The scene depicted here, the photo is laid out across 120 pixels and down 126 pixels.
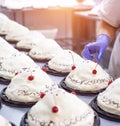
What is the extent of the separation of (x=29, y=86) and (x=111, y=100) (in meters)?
0.38

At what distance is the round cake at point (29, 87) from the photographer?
4.49 feet

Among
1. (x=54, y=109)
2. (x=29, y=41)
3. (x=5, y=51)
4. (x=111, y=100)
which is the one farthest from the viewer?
(x=29, y=41)

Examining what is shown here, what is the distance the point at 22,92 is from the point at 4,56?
1.68 feet

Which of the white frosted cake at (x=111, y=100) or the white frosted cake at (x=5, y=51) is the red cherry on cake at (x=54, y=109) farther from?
the white frosted cake at (x=5, y=51)

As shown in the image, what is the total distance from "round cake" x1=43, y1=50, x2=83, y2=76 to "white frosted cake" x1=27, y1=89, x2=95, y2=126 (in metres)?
0.64

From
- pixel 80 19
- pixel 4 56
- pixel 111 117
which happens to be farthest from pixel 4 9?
pixel 111 117

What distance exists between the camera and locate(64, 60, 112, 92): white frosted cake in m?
Result: 1.47

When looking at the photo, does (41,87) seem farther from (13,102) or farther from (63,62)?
(63,62)

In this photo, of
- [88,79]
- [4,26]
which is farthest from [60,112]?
[4,26]

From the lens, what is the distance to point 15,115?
126 centimetres

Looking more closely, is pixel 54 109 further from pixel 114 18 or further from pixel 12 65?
pixel 114 18

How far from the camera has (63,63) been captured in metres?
1.77

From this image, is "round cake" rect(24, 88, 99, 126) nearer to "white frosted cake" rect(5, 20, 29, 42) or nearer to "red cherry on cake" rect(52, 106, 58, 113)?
"red cherry on cake" rect(52, 106, 58, 113)

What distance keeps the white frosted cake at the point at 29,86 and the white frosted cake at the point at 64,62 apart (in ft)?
1.17
